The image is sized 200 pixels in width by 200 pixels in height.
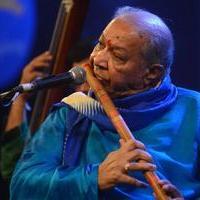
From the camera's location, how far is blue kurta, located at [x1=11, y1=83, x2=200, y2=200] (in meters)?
1.14

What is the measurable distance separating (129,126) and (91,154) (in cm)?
11

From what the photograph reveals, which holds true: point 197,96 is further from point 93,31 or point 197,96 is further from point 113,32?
point 93,31

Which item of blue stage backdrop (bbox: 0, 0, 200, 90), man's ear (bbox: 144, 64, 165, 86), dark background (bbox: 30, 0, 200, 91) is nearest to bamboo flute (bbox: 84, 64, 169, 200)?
man's ear (bbox: 144, 64, 165, 86)

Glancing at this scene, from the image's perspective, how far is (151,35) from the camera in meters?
1.17

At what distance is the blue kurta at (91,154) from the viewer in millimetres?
1136

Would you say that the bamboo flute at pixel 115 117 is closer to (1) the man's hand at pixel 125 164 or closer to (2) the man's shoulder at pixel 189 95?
(1) the man's hand at pixel 125 164

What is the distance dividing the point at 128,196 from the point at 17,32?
4.57 feet

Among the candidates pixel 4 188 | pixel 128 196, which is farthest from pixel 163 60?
pixel 4 188

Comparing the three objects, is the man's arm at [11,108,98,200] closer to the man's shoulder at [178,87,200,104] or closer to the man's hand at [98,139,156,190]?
the man's hand at [98,139,156,190]

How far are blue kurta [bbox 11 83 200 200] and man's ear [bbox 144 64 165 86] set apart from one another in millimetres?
69

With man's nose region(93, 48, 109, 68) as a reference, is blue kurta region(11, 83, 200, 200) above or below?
below

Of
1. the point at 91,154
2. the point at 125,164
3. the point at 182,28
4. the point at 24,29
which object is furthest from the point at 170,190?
the point at 24,29

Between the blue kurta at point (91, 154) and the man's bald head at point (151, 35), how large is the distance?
0.12 m

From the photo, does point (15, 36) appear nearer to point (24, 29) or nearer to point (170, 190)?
point (24, 29)
